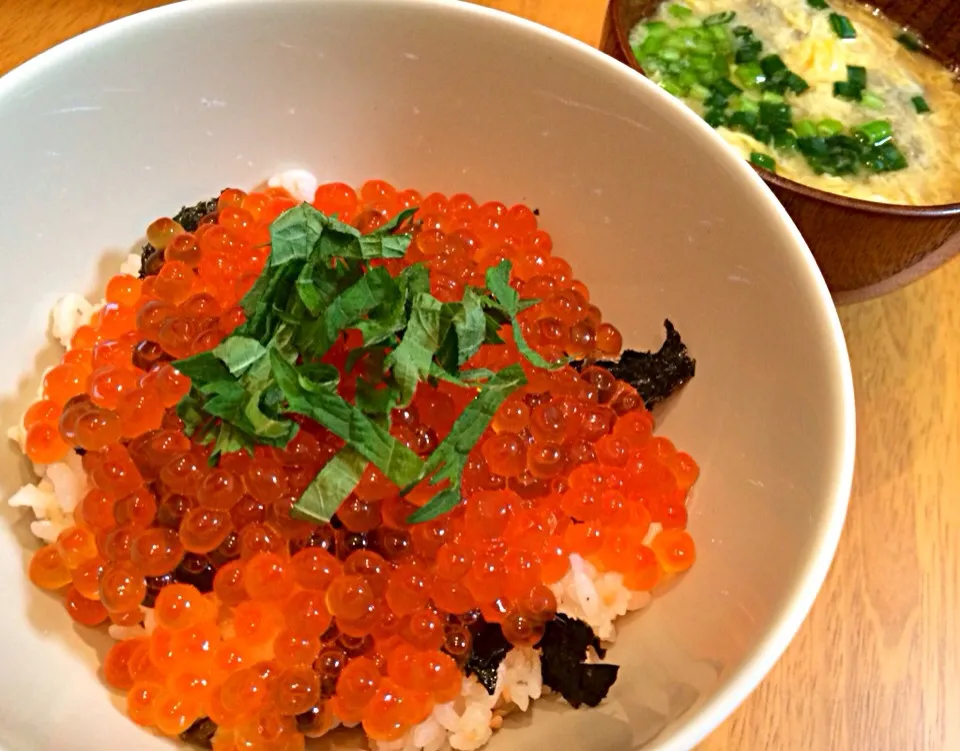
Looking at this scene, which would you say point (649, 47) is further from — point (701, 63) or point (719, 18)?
point (719, 18)

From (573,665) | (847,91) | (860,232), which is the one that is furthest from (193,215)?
(847,91)

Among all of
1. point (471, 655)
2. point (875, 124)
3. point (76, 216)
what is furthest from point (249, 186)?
point (875, 124)

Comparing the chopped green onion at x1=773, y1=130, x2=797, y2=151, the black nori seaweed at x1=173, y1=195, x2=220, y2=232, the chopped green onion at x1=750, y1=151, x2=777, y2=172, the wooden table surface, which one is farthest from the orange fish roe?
the chopped green onion at x1=773, y1=130, x2=797, y2=151

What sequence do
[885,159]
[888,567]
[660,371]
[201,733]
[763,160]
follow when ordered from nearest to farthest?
[201,733] < [660,371] < [888,567] < [763,160] < [885,159]

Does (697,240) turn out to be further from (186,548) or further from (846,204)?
(186,548)

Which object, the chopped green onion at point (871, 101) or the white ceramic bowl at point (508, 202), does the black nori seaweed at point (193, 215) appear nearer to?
the white ceramic bowl at point (508, 202)

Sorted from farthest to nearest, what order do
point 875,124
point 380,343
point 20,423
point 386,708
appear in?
point 875,124
point 20,423
point 380,343
point 386,708

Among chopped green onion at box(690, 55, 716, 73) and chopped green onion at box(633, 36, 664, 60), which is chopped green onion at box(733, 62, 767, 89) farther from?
chopped green onion at box(633, 36, 664, 60)
